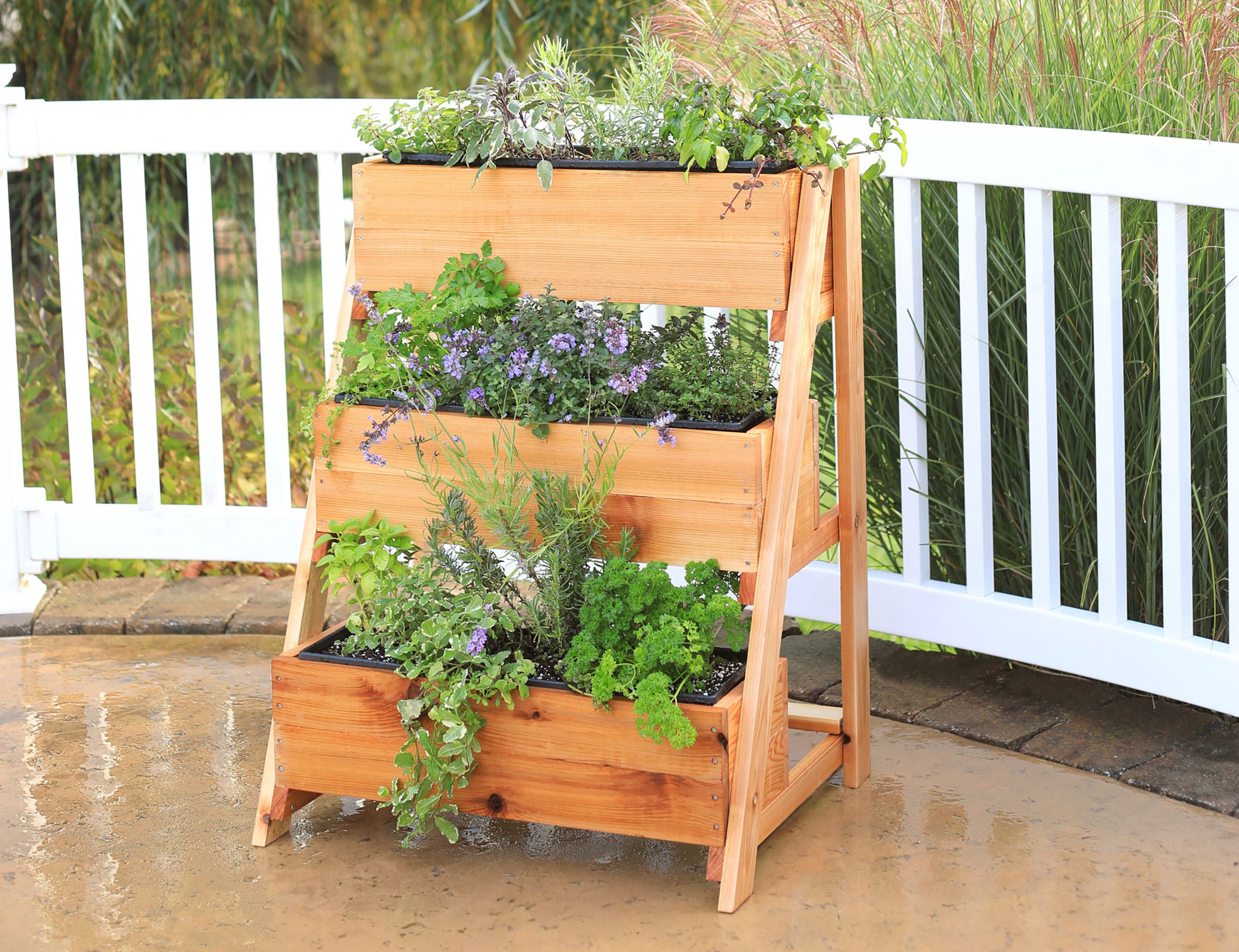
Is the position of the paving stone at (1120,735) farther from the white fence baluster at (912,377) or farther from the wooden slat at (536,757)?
the wooden slat at (536,757)

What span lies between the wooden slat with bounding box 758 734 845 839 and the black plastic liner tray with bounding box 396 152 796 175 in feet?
3.25

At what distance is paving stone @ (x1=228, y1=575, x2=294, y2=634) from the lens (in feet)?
11.7

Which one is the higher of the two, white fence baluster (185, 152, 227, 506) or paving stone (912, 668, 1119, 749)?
white fence baluster (185, 152, 227, 506)

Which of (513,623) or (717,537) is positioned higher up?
(717,537)

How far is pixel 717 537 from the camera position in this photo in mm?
2324

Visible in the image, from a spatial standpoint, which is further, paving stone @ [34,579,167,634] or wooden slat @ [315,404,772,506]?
paving stone @ [34,579,167,634]

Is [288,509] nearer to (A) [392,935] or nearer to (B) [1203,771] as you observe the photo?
(A) [392,935]

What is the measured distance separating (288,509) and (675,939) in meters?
1.80

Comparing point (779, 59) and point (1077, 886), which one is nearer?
point (1077, 886)

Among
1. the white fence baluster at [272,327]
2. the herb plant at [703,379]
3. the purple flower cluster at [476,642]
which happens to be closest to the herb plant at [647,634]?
the purple flower cluster at [476,642]

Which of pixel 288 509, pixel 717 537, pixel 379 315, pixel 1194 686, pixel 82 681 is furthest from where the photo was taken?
pixel 288 509

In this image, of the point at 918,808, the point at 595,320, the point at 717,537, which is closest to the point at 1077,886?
the point at 918,808

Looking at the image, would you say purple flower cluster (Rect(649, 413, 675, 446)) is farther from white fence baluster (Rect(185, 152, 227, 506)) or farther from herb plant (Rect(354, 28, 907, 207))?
white fence baluster (Rect(185, 152, 227, 506))

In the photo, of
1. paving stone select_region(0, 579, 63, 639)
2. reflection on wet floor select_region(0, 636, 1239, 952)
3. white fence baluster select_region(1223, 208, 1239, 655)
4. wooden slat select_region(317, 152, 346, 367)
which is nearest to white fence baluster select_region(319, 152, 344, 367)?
wooden slat select_region(317, 152, 346, 367)
